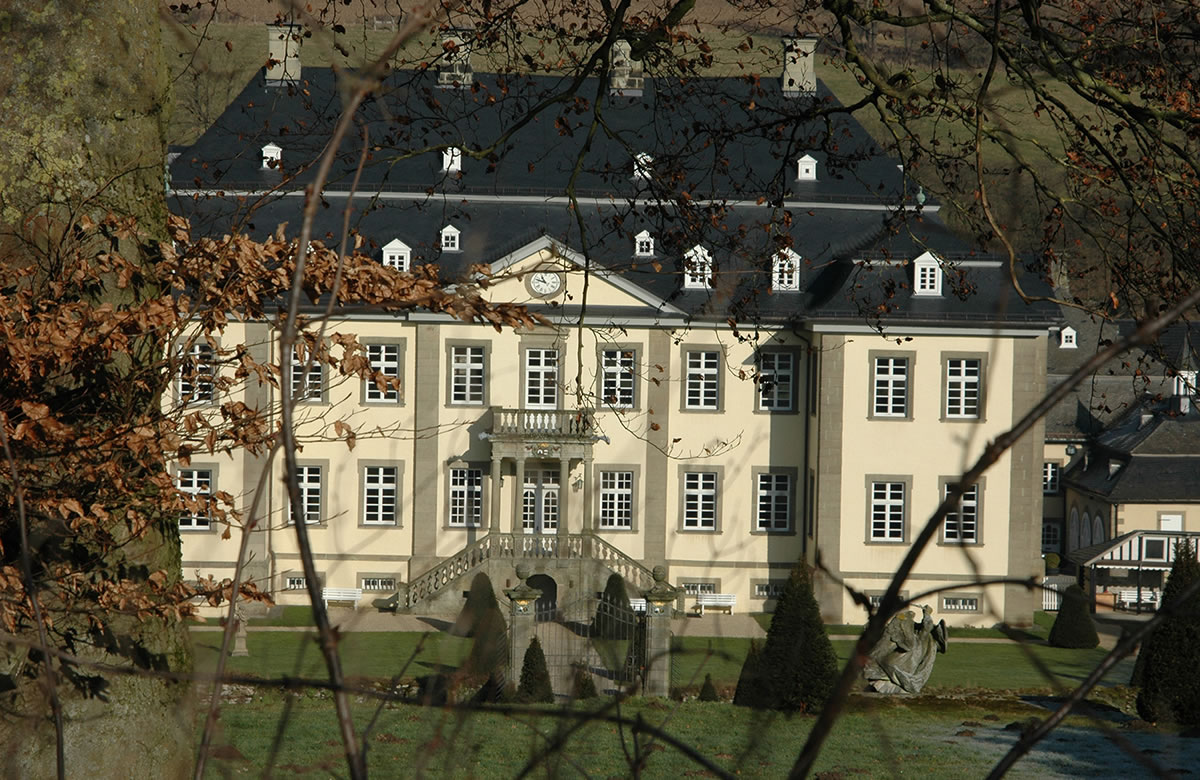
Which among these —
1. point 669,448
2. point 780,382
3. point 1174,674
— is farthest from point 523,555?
point 1174,674

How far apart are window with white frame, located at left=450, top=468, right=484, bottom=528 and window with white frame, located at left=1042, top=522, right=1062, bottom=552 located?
2111 cm

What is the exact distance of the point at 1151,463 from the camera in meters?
37.6

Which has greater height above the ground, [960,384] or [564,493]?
[960,384]

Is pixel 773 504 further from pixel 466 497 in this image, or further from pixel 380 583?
pixel 380 583

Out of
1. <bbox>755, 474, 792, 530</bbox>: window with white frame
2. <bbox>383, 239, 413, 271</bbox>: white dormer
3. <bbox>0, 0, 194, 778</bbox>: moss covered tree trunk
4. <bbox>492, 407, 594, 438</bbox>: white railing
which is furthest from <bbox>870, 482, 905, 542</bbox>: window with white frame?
<bbox>0, 0, 194, 778</bbox>: moss covered tree trunk

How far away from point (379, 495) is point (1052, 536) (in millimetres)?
23605

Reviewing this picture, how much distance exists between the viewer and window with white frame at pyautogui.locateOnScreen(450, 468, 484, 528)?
1167 inches

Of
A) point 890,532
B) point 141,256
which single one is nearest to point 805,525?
point 890,532

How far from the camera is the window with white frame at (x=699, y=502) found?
2970 centimetres

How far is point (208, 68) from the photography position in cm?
419

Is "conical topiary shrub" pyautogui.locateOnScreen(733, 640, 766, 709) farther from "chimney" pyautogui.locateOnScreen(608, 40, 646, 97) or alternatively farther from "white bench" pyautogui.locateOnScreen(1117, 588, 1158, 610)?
"white bench" pyautogui.locateOnScreen(1117, 588, 1158, 610)

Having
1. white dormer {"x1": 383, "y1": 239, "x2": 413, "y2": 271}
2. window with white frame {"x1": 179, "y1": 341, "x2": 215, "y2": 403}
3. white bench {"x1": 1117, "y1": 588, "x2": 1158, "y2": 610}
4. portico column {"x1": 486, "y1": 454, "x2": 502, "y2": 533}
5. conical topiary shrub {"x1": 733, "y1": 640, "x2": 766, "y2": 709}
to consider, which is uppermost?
white dormer {"x1": 383, "y1": 239, "x2": 413, "y2": 271}

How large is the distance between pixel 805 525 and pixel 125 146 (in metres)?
25.6

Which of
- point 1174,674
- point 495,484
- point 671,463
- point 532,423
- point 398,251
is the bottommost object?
point 1174,674
